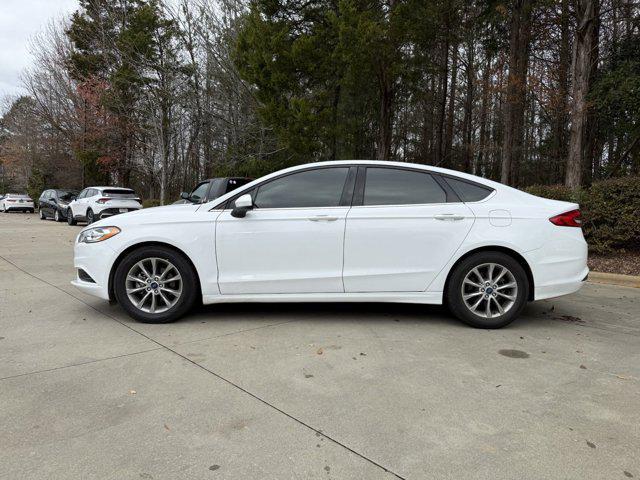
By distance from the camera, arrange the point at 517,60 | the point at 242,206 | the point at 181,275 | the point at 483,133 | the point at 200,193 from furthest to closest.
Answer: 1. the point at 483,133
2. the point at 517,60
3. the point at 200,193
4. the point at 181,275
5. the point at 242,206

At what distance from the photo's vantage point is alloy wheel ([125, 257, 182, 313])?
4.71 m

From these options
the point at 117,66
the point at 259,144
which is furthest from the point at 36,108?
the point at 259,144

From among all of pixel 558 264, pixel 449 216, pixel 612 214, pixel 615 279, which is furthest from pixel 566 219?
pixel 612 214

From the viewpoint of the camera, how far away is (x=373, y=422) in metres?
2.80

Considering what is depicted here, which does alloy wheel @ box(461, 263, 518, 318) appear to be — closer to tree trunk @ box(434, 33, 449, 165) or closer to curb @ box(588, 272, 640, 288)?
curb @ box(588, 272, 640, 288)

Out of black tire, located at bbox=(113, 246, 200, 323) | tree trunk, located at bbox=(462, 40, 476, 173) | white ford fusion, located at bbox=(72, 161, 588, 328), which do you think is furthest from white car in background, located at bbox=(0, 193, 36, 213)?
black tire, located at bbox=(113, 246, 200, 323)

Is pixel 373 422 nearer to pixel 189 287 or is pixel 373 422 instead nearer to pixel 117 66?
pixel 189 287

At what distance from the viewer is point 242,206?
179 inches

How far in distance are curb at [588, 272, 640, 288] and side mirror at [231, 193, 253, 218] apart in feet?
18.7

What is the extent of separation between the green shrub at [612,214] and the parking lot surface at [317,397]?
3.62m

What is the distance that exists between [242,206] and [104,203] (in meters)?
15.2

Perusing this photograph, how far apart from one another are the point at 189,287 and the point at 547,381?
323 cm

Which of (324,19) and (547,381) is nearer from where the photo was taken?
(547,381)

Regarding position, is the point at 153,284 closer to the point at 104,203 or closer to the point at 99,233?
the point at 99,233
